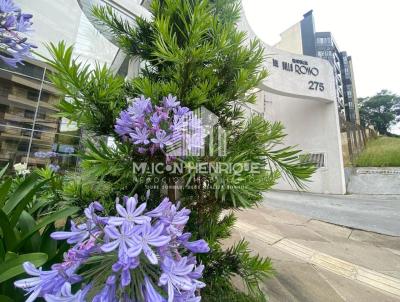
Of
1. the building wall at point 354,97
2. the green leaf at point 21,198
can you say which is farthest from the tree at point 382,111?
the green leaf at point 21,198

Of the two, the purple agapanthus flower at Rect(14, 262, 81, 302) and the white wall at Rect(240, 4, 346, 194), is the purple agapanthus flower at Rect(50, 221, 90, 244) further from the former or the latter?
the white wall at Rect(240, 4, 346, 194)

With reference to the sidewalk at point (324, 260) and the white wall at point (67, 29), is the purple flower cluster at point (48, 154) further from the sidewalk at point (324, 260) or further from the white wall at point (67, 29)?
the sidewalk at point (324, 260)

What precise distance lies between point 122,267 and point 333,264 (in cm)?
274

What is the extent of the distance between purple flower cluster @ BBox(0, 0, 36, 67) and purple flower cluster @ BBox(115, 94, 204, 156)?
52cm

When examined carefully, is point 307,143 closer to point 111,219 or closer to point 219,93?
point 219,93

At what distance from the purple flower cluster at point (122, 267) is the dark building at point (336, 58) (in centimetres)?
2822

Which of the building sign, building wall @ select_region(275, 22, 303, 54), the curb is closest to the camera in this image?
the curb

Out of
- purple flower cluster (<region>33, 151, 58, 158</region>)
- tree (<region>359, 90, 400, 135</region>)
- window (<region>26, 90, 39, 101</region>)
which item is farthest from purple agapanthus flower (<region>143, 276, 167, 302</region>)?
tree (<region>359, 90, 400, 135</region>)

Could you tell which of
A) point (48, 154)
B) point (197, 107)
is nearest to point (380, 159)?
point (197, 107)

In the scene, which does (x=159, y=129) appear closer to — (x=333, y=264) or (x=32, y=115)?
(x=333, y=264)

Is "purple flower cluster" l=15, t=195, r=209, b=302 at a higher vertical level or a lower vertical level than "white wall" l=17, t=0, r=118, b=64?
lower

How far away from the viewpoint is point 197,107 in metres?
1.22

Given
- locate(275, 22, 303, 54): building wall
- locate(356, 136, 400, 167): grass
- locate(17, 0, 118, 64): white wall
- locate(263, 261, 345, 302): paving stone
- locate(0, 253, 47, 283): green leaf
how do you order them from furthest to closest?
locate(275, 22, 303, 54): building wall, locate(356, 136, 400, 167): grass, locate(17, 0, 118, 64): white wall, locate(263, 261, 345, 302): paving stone, locate(0, 253, 47, 283): green leaf

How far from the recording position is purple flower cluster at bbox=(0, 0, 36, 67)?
0.89 m
